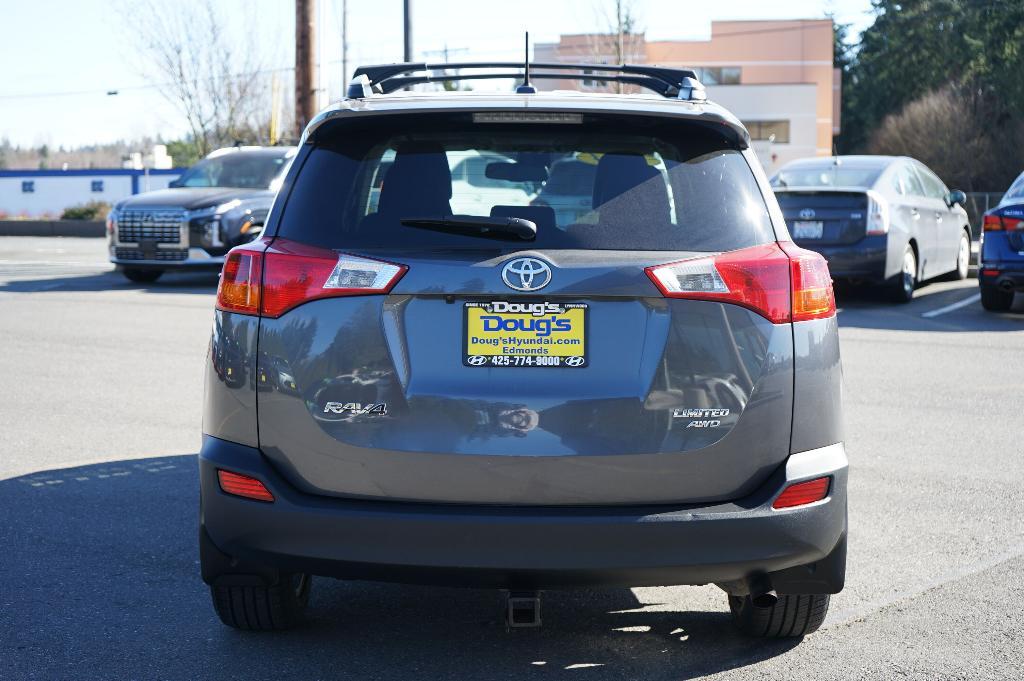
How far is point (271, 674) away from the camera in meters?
3.94

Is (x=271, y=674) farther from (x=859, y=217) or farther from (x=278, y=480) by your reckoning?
(x=859, y=217)

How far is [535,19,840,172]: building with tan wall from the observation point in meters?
75.6

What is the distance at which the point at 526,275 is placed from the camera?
11.7 ft

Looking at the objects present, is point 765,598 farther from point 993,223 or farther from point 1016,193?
point 1016,193

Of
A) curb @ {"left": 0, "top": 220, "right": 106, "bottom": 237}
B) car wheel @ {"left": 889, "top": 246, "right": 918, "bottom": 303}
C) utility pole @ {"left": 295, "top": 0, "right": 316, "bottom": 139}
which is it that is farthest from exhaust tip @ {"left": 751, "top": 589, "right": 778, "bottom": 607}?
curb @ {"left": 0, "top": 220, "right": 106, "bottom": 237}

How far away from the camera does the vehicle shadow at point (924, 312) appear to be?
13594 mm

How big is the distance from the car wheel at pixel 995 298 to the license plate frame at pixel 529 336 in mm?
11937

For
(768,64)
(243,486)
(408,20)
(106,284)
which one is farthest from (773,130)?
(243,486)

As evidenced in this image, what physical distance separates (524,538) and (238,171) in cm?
1604

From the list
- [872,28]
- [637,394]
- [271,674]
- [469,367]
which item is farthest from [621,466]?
[872,28]

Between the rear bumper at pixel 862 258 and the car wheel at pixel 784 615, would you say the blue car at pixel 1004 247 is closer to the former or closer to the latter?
the rear bumper at pixel 862 258

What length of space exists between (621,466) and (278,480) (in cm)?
95

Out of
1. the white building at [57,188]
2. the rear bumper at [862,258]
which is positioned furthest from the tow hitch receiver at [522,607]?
the white building at [57,188]

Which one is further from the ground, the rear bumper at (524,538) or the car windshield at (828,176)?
the car windshield at (828,176)
